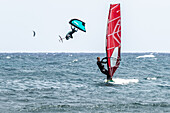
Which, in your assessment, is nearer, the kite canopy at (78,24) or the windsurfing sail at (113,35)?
the kite canopy at (78,24)

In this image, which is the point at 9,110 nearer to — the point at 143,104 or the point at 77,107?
the point at 77,107

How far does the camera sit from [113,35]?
18.2m

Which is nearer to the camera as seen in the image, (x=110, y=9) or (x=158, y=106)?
(x=158, y=106)

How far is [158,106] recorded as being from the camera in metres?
15.3

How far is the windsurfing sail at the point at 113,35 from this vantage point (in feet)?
59.3

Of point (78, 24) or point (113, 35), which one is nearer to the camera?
point (78, 24)

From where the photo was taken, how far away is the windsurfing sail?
18062 millimetres

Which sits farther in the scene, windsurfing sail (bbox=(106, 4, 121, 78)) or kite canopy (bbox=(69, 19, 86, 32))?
windsurfing sail (bbox=(106, 4, 121, 78))

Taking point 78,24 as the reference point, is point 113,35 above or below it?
below

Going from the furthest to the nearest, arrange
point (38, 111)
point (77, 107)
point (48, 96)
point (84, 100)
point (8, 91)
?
point (8, 91) < point (48, 96) < point (84, 100) < point (77, 107) < point (38, 111)

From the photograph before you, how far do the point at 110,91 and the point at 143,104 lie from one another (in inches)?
205

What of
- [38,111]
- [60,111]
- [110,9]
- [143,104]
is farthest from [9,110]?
[110,9]

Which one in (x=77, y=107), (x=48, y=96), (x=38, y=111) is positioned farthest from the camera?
(x=48, y=96)

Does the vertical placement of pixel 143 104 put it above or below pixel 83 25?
below
